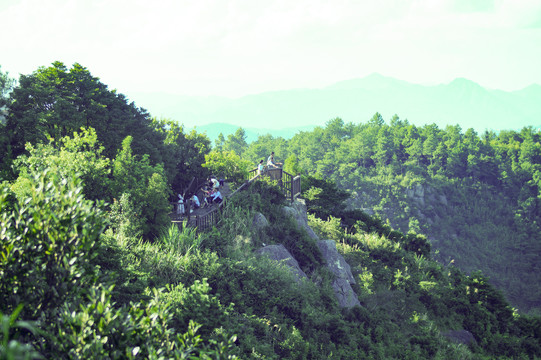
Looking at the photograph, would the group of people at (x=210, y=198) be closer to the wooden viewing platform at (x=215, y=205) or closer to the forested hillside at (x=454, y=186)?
the wooden viewing platform at (x=215, y=205)

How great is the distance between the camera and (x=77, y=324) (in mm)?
4324

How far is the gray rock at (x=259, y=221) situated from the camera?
14555mm

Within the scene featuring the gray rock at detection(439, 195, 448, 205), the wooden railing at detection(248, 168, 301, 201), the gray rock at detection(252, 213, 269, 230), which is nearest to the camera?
the gray rock at detection(252, 213, 269, 230)

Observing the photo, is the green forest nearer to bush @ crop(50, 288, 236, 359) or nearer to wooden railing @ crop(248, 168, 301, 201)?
bush @ crop(50, 288, 236, 359)

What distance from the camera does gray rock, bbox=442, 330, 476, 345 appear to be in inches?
605

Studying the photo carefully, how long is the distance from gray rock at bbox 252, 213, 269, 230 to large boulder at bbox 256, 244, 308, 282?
3.77ft

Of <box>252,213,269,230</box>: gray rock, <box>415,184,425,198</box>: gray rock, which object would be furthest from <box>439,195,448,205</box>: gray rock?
<box>252,213,269,230</box>: gray rock

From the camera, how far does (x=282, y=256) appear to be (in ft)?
44.1

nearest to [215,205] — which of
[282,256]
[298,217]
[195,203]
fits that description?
[195,203]

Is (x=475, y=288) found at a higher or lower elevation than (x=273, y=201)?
lower

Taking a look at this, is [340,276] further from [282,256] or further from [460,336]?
[460,336]

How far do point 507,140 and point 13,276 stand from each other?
92657 millimetres

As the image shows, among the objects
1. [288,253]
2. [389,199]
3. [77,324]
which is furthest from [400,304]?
[389,199]

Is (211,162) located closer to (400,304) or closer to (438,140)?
(400,304)
